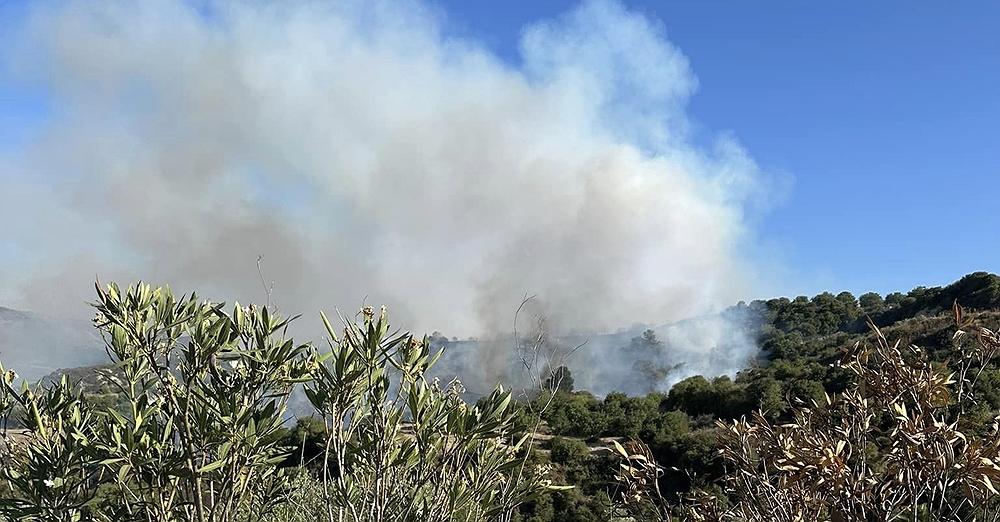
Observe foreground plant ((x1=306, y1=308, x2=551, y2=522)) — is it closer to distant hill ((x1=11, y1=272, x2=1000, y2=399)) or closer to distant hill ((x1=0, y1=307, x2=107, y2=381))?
distant hill ((x1=11, y1=272, x2=1000, y2=399))

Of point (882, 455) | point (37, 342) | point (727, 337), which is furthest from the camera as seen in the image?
point (727, 337)

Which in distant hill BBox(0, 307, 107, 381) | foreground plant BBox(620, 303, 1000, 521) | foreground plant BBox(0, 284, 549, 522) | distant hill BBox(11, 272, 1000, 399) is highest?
distant hill BBox(0, 307, 107, 381)

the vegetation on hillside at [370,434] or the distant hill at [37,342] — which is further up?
the distant hill at [37,342]

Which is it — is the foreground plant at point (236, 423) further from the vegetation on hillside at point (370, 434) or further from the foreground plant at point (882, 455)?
the foreground plant at point (882, 455)

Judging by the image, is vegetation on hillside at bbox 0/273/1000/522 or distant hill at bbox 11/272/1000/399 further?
distant hill at bbox 11/272/1000/399

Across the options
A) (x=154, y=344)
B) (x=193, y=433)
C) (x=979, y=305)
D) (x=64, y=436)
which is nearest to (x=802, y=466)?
(x=193, y=433)

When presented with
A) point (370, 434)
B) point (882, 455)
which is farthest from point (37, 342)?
point (882, 455)

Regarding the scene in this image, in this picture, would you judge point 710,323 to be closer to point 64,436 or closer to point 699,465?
point 699,465

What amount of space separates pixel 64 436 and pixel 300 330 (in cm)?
130

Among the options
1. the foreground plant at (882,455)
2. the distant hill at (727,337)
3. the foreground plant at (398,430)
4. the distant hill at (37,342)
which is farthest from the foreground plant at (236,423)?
the distant hill at (37,342)

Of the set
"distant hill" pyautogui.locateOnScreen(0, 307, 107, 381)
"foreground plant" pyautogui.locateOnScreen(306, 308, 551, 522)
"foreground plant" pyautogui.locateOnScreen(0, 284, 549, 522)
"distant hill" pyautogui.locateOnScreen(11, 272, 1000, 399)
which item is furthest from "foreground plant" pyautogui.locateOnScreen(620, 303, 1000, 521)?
"distant hill" pyautogui.locateOnScreen(0, 307, 107, 381)

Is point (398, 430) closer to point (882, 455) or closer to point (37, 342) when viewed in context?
point (882, 455)

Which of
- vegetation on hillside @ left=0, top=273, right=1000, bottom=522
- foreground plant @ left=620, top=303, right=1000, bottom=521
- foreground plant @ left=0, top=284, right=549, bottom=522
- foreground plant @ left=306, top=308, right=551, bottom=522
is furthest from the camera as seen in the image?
foreground plant @ left=306, top=308, right=551, bottom=522

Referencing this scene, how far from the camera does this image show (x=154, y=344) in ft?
9.98
